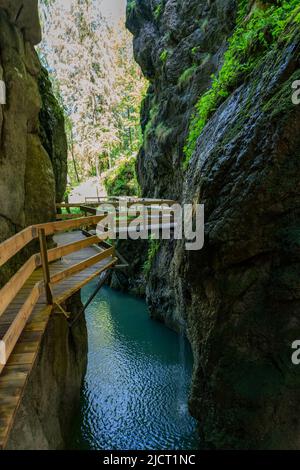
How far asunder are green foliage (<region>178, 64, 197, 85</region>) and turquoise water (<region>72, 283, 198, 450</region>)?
11.4 m

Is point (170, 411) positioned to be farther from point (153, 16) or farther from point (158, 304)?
point (153, 16)

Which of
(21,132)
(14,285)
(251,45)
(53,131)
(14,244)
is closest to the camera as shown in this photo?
(14,285)

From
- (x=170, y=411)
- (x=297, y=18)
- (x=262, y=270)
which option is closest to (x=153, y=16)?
(x=297, y=18)

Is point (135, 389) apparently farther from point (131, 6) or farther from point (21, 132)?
point (131, 6)

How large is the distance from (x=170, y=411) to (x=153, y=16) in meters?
20.0

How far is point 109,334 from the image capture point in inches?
583

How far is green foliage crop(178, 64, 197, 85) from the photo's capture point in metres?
14.1

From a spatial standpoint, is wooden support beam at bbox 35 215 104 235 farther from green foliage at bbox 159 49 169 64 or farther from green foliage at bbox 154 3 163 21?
green foliage at bbox 154 3 163 21

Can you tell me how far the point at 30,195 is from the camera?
8.08 m

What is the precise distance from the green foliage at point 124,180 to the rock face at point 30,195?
711 inches

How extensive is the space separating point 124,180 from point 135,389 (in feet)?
67.2

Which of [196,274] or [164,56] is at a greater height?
[164,56]

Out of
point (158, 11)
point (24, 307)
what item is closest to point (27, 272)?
point (24, 307)

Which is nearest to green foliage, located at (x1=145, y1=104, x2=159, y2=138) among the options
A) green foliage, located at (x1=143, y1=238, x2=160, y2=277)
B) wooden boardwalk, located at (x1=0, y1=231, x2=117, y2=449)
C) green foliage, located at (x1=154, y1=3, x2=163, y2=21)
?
green foliage, located at (x1=154, y1=3, x2=163, y2=21)
